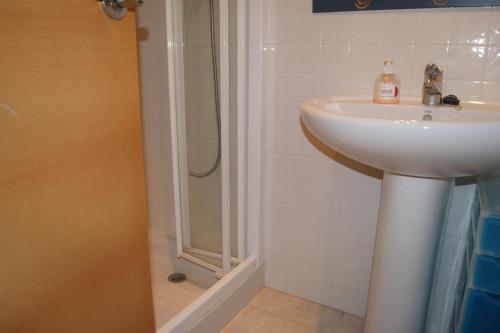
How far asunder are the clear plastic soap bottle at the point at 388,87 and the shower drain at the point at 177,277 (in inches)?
43.8

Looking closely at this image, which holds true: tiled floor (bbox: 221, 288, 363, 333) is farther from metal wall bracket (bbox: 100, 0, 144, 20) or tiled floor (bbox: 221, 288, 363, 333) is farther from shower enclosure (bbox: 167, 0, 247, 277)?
metal wall bracket (bbox: 100, 0, 144, 20)

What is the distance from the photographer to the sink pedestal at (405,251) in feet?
3.09

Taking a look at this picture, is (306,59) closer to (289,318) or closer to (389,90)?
(389,90)

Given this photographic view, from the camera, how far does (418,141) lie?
72 cm

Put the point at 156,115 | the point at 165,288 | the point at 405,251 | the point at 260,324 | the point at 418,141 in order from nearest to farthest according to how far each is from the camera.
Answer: the point at 418,141, the point at 405,251, the point at 260,324, the point at 165,288, the point at 156,115

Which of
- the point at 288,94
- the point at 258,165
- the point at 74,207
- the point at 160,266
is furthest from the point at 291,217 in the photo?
the point at 74,207

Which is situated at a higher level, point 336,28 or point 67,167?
point 336,28

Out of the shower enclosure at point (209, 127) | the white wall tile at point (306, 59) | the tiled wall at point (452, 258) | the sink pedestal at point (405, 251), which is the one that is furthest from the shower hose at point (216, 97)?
the tiled wall at point (452, 258)

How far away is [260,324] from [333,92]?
899 mm

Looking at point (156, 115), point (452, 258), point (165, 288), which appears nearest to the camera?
point (452, 258)

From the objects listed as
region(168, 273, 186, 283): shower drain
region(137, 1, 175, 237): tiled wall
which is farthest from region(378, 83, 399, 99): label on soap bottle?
region(168, 273, 186, 283): shower drain

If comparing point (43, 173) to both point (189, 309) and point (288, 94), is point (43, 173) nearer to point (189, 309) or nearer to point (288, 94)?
point (189, 309)

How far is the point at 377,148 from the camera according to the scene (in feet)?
2.57

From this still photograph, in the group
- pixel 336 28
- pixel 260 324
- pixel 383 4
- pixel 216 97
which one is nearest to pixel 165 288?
pixel 260 324
